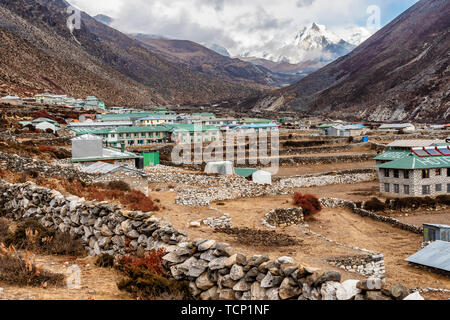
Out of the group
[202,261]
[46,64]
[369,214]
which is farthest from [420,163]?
[46,64]

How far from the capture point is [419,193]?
32.6 meters

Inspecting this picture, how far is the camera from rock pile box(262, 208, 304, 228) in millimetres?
18859

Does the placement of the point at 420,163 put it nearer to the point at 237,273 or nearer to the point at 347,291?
the point at 237,273

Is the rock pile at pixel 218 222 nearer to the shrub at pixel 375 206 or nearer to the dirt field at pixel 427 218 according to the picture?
the dirt field at pixel 427 218

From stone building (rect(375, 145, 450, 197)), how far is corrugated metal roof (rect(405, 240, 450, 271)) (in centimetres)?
1822

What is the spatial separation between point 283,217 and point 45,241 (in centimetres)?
1288

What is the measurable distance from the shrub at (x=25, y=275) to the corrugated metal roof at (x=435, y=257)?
41.1 feet

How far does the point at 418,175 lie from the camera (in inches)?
1283

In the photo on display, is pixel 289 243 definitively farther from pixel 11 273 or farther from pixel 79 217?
pixel 11 273

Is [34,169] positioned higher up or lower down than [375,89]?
lower down

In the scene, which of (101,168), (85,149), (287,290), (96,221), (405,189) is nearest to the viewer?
(287,290)

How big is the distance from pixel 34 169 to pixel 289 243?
10.7m

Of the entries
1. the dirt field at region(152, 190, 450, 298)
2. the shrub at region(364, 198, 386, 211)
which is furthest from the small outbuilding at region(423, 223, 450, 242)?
the shrub at region(364, 198, 386, 211)
